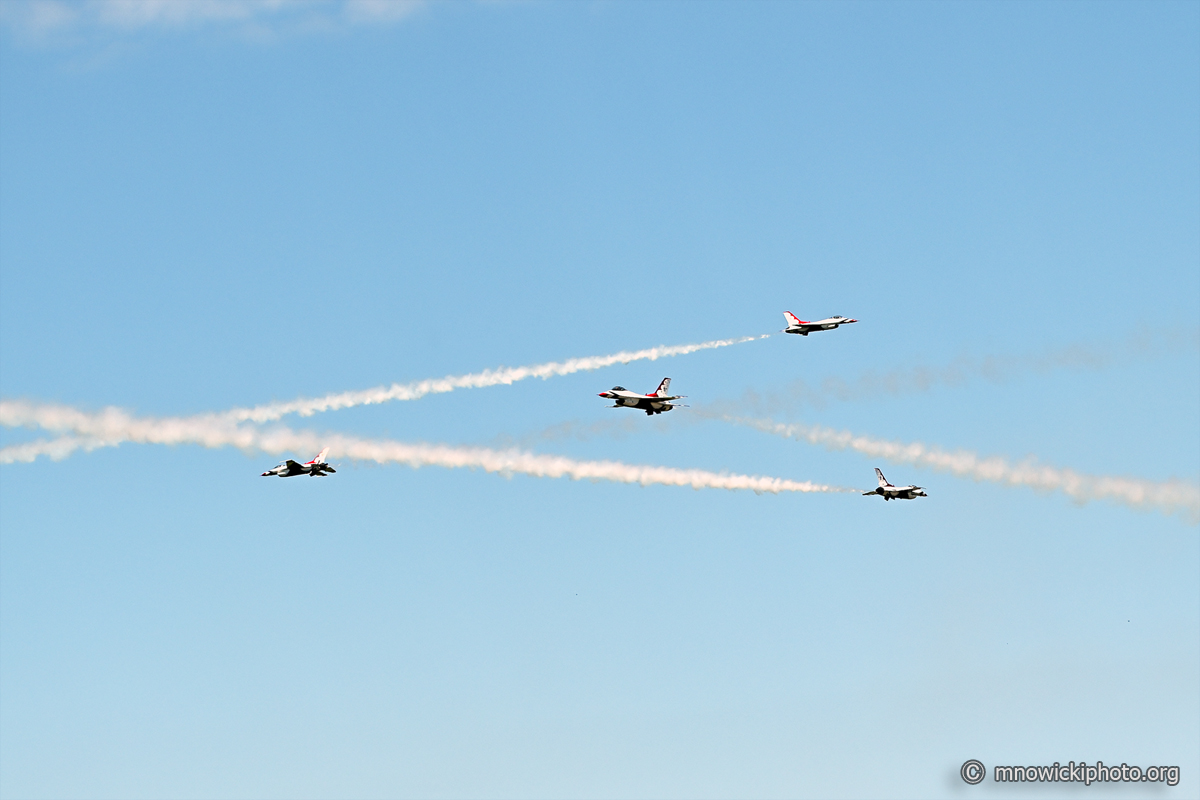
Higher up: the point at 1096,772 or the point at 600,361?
the point at 600,361

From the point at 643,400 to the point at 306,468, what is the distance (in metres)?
21.5

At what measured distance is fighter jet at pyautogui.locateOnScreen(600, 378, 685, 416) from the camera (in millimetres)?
120688

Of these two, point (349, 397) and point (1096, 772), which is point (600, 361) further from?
point (1096, 772)

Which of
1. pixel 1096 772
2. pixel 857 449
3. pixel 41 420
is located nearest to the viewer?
pixel 1096 772

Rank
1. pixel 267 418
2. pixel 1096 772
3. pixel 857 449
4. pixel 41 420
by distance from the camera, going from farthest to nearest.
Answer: pixel 857 449 → pixel 267 418 → pixel 41 420 → pixel 1096 772

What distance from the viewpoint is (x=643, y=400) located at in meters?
121

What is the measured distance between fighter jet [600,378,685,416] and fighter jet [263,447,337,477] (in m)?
17.8

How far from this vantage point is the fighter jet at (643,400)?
12069 centimetres

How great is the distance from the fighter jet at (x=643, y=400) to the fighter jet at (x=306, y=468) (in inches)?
701

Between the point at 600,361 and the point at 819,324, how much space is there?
1480cm

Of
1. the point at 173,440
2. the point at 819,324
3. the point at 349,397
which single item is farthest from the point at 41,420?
the point at 819,324

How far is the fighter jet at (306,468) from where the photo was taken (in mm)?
119188

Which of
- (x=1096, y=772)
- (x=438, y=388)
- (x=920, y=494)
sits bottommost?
(x=1096, y=772)

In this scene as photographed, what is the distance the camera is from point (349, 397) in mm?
120375
